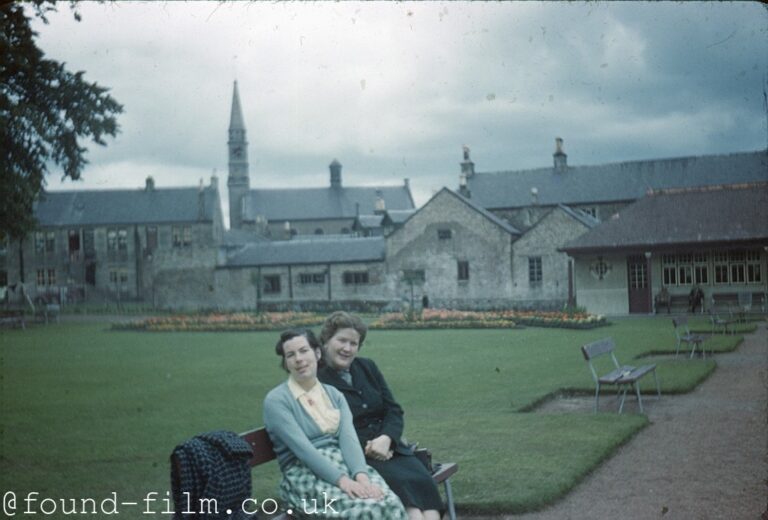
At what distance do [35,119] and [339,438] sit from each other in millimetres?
4760

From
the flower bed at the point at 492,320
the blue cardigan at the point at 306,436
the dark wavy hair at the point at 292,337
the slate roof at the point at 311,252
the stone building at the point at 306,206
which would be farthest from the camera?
the slate roof at the point at 311,252

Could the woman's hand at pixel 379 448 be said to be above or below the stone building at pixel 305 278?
below

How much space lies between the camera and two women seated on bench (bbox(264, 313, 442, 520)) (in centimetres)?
441

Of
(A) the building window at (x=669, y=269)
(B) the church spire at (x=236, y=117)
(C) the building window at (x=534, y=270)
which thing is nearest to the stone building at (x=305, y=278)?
(C) the building window at (x=534, y=270)

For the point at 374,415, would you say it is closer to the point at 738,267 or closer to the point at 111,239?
the point at 738,267

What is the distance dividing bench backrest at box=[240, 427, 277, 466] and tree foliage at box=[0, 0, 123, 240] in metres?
4.16

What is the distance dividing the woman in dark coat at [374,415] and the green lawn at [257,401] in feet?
4.03

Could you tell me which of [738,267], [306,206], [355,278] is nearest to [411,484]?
[738,267]

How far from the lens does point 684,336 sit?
9.26 metres

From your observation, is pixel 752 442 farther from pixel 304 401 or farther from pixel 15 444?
pixel 15 444

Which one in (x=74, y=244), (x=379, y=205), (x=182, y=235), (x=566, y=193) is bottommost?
(x=74, y=244)

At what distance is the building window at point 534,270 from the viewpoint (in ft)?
32.2

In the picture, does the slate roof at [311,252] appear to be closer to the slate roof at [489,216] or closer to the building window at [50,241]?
the slate roof at [489,216]

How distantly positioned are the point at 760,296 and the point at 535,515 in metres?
3.63
